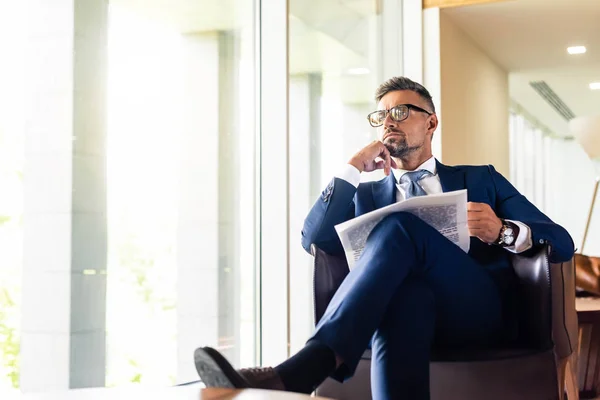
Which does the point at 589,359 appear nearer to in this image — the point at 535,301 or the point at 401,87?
the point at 535,301

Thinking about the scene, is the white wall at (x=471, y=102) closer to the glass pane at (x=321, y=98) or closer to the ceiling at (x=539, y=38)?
the ceiling at (x=539, y=38)

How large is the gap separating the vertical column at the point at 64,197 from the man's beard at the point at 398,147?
914mm

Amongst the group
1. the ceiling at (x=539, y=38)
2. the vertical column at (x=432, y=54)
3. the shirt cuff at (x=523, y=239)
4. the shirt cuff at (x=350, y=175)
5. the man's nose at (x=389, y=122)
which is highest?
the ceiling at (x=539, y=38)

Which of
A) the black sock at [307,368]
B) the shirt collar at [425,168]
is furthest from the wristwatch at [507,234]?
the black sock at [307,368]

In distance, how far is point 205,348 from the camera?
4.77 feet

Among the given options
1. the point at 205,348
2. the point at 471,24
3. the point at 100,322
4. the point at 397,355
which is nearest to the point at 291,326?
the point at 100,322

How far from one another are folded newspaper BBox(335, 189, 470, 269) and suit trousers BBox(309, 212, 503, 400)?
4cm

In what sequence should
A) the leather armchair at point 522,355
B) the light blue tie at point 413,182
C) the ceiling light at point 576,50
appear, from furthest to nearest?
the ceiling light at point 576,50 → the light blue tie at point 413,182 → the leather armchair at point 522,355

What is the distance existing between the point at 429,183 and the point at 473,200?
0.16m

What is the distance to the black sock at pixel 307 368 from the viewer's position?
5.08 ft

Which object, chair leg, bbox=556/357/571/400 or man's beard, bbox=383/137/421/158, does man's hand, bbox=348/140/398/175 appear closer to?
man's beard, bbox=383/137/421/158

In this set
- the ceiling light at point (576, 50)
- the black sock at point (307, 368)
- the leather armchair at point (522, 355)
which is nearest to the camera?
the black sock at point (307, 368)

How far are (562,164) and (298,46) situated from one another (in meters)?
8.13

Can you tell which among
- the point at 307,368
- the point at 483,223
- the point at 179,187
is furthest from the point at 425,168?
the point at 307,368
